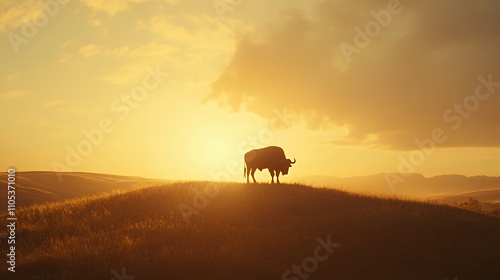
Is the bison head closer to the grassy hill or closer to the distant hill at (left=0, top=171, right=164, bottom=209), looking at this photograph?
the grassy hill

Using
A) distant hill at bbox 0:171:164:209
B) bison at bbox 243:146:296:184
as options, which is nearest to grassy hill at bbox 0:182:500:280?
bison at bbox 243:146:296:184

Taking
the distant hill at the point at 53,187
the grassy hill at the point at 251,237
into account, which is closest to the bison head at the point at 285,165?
the grassy hill at the point at 251,237

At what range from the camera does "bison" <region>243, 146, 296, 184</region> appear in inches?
1167

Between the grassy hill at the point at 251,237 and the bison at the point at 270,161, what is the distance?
7.83ft

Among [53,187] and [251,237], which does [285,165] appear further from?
[53,187]

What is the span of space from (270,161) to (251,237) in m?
11.9

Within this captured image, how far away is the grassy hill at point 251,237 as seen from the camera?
1491cm

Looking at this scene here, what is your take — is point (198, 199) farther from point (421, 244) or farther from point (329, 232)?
point (421, 244)

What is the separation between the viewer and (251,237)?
59.8ft

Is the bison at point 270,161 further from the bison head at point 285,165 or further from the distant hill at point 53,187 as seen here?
the distant hill at point 53,187

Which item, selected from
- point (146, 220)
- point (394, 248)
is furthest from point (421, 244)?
point (146, 220)

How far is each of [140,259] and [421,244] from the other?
11231 millimetres

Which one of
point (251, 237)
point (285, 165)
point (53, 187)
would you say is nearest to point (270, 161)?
point (285, 165)

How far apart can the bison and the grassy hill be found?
2386mm
